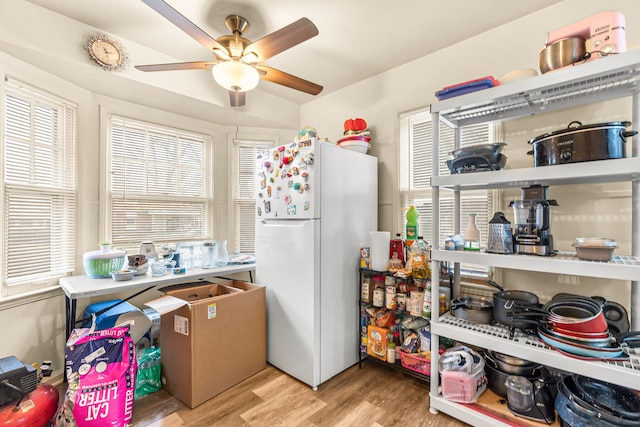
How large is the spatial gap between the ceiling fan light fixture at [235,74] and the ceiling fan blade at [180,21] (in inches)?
4.2

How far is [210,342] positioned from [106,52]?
222cm

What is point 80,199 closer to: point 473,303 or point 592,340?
point 473,303

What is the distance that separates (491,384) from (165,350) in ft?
7.07

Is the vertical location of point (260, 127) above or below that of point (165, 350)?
above

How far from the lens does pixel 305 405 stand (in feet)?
6.07

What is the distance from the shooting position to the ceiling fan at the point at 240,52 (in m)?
1.52

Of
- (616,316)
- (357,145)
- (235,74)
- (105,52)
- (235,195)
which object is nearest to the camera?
(616,316)

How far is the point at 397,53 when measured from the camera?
241cm

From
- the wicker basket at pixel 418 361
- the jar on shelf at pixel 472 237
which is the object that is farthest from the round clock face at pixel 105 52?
the wicker basket at pixel 418 361

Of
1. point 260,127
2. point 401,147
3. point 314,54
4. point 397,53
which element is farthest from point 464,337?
point 260,127

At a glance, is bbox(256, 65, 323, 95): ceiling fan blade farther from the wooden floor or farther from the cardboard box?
the wooden floor

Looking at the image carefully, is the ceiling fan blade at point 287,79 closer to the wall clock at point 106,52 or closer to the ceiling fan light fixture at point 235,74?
the ceiling fan light fixture at point 235,74

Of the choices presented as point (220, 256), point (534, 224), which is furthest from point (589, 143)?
point (220, 256)

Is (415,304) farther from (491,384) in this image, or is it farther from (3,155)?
(3,155)
